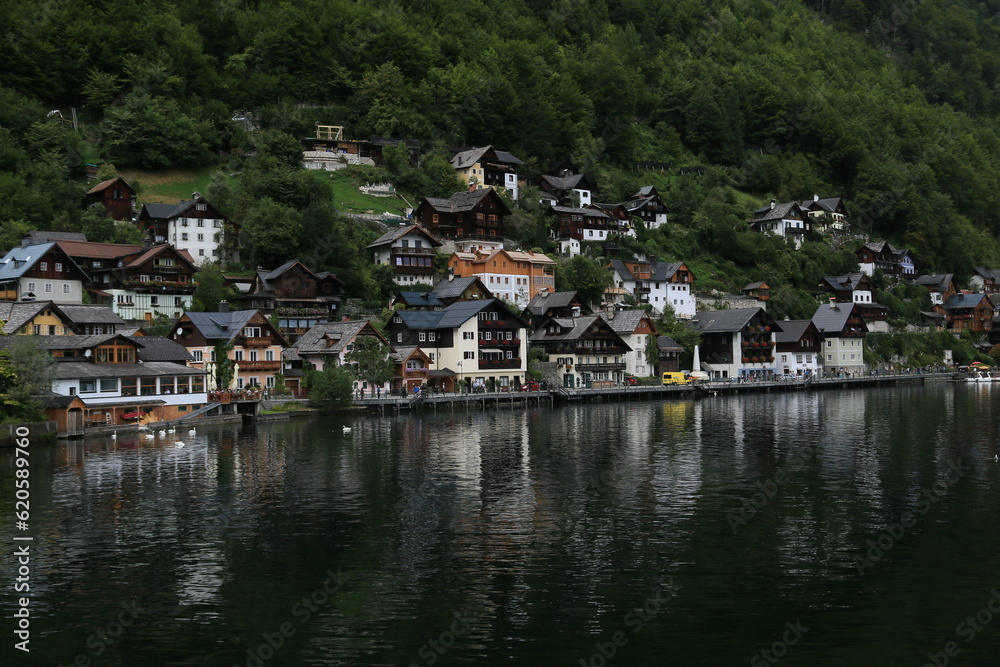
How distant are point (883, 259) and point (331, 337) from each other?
101 m

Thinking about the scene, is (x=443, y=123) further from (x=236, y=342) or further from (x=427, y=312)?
(x=236, y=342)

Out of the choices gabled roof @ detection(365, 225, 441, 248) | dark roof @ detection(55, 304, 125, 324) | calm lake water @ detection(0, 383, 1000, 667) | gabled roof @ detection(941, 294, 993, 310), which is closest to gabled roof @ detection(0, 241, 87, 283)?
dark roof @ detection(55, 304, 125, 324)

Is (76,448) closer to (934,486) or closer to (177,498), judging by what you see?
(177,498)

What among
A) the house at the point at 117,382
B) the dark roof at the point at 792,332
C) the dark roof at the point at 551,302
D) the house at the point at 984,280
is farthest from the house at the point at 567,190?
the house at the point at 984,280

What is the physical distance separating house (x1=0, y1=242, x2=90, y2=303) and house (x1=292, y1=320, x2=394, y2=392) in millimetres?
20714

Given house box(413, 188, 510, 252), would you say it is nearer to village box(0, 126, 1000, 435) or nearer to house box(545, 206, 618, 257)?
village box(0, 126, 1000, 435)

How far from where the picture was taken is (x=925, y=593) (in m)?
23.4

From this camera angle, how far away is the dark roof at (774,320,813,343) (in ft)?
381

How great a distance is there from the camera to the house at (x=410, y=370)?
283 feet

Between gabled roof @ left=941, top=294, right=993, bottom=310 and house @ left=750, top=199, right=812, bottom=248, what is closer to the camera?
gabled roof @ left=941, top=294, right=993, bottom=310

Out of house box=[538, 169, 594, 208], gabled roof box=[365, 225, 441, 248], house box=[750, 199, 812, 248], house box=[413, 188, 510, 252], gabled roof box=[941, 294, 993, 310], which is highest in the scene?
house box=[538, 169, 594, 208]

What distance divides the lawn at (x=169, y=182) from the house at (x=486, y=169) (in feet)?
111

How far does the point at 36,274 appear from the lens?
7838 centimetres

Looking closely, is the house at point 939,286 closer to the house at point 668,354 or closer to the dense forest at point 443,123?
the dense forest at point 443,123
